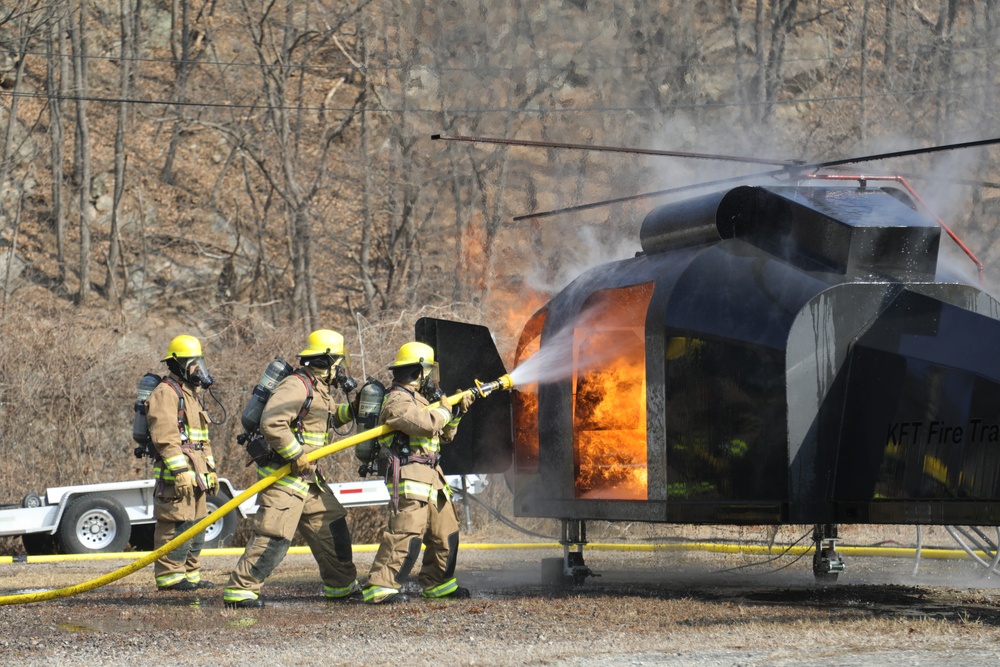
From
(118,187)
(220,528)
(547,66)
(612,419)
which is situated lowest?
(220,528)

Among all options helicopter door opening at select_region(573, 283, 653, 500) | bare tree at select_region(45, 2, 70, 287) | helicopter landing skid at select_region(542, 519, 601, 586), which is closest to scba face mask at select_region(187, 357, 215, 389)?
helicopter door opening at select_region(573, 283, 653, 500)

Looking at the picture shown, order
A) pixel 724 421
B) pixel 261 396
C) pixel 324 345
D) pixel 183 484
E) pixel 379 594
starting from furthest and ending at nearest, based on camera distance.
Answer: pixel 183 484
pixel 324 345
pixel 261 396
pixel 379 594
pixel 724 421

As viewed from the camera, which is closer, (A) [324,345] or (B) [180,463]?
(A) [324,345]

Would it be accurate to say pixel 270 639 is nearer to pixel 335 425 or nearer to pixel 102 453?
pixel 335 425

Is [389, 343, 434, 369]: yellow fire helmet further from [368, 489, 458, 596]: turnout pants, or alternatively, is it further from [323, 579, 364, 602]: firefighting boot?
[323, 579, 364, 602]: firefighting boot

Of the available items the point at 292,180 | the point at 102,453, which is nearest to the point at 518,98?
the point at 292,180

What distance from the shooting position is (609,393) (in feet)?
37.4

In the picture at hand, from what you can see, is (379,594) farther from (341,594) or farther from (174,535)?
(174,535)

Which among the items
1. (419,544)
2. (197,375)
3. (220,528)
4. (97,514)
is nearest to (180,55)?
(220,528)

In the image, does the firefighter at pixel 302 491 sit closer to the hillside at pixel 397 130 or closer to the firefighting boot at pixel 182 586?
the firefighting boot at pixel 182 586

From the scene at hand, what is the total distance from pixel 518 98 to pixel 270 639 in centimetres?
2205

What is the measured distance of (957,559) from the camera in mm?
14969

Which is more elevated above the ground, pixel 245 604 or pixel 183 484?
pixel 183 484

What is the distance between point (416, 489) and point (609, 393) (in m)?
2.19
